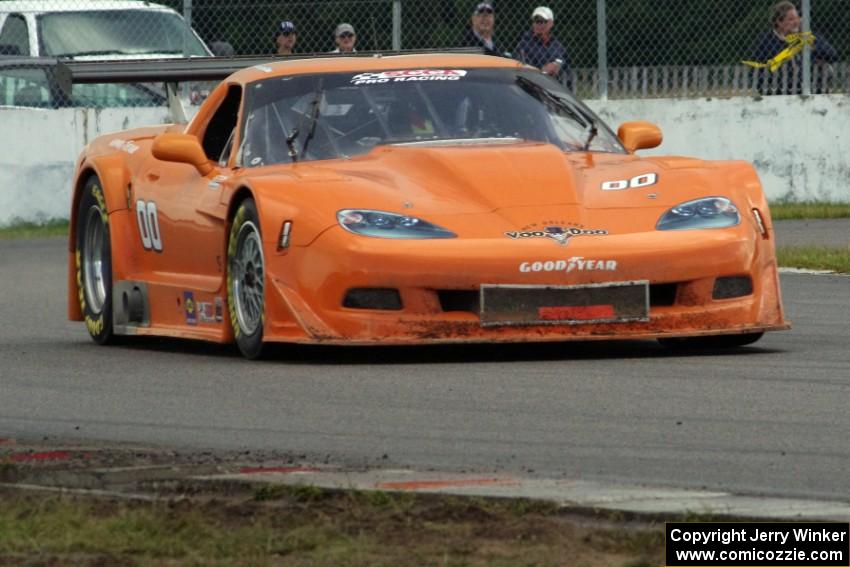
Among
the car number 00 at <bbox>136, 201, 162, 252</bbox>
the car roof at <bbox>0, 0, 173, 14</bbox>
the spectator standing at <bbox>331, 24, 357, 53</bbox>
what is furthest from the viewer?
the car roof at <bbox>0, 0, 173, 14</bbox>

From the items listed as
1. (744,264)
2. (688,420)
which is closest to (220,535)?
(688,420)

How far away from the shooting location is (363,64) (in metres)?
9.79

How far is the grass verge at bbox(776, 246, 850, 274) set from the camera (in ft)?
43.2

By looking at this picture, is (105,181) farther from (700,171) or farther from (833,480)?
(833,480)

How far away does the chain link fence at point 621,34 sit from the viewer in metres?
19.0

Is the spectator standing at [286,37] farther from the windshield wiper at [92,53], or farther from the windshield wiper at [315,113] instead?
the windshield wiper at [315,113]

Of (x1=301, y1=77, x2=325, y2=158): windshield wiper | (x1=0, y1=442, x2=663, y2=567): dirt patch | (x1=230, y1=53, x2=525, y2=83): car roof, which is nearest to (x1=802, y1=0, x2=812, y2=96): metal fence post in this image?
(x1=230, y1=53, x2=525, y2=83): car roof

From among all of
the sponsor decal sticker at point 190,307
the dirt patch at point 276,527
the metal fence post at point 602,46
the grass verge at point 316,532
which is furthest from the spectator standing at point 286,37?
the grass verge at point 316,532

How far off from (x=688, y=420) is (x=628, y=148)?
3307 mm

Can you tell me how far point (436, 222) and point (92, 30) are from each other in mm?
12731

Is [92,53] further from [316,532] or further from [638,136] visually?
[316,532]

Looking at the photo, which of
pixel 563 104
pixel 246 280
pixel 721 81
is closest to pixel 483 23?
pixel 721 81

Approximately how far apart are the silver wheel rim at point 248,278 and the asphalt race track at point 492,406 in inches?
7.4

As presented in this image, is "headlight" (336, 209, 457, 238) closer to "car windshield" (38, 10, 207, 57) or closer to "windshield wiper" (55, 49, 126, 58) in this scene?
"car windshield" (38, 10, 207, 57)
